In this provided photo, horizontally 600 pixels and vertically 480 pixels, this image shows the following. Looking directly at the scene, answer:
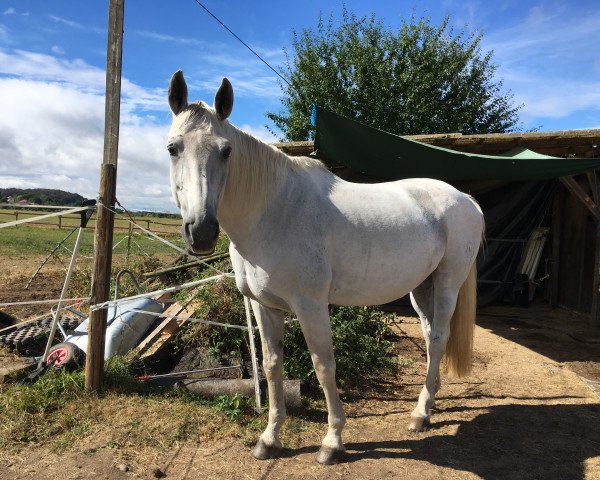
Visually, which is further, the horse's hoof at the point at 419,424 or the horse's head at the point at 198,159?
the horse's hoof at the point at 419,424

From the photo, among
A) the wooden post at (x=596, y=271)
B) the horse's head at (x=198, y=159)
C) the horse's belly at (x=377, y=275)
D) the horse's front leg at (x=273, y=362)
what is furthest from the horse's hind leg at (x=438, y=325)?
the wooden post at (x=596, y=271)

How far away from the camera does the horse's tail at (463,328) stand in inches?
141

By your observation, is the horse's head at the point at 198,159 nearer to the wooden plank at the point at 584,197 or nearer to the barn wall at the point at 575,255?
the wooden plank at the point at 584,197

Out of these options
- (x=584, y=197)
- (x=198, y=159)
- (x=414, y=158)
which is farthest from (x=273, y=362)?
(x=584, y=197)

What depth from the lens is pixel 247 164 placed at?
233 centimetres

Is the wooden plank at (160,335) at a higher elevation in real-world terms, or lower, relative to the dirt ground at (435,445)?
higher

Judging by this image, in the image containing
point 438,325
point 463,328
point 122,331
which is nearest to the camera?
point 438,325

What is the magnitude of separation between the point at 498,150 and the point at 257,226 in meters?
5.64

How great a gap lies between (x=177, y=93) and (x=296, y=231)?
0.96m

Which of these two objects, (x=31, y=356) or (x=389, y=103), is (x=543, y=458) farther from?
(x=389, y=103)

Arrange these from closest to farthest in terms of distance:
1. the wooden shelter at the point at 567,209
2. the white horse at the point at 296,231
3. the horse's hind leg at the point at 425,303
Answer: the white horse at the point at 296,231
the horse's hind leg at the point at 425,303
the wooden shelter at the point at 567,209

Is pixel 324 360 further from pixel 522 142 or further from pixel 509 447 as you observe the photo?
pixel 522 142

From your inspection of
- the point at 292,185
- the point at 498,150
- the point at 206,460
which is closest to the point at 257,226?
the point at 292,185

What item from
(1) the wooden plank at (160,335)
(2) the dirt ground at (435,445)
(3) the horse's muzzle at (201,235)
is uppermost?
(3) the horse's muzzle at (201,235)
